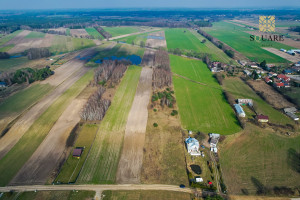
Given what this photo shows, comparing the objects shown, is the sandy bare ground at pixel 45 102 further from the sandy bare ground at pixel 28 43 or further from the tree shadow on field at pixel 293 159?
the tree shadow on field at pixel 293 159

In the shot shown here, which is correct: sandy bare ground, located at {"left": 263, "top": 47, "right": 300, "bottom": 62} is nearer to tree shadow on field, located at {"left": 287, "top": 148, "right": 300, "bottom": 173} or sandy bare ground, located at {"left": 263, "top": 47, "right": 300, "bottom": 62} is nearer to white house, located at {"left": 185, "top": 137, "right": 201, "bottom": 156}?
tree shadow on field, located at {"left": 287, "top": 148, "right": 300, "bottom": 173}

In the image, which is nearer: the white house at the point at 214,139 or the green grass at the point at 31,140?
the green grass at the point at 31,140

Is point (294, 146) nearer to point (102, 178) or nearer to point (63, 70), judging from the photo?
point (102, 178)

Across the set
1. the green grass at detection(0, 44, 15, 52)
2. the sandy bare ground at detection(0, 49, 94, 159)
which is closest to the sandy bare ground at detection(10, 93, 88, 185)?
the sandy bare ground at detection(0, 49, 94, 159)

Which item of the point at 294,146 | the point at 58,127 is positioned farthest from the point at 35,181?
the point at 294,146

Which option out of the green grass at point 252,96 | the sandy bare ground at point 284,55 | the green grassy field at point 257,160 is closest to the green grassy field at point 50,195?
the green grassy field at point 257,160

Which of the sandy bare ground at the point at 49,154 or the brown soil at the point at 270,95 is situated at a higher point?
the brown soil at the point at 270,95
